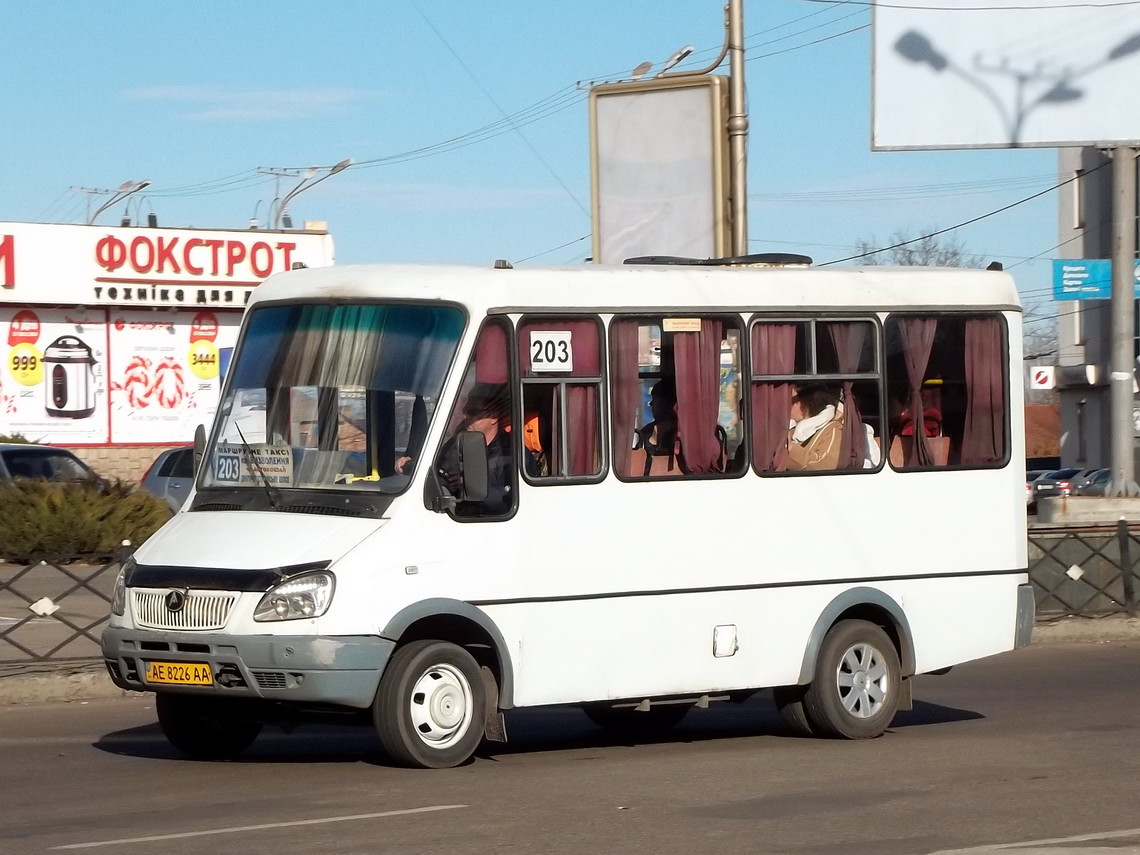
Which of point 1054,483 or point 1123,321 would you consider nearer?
point 1123,321

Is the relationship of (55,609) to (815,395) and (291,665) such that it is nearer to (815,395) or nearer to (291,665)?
(291,665)

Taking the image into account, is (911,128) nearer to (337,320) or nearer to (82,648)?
(82,648)

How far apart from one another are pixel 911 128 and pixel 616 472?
13982 millimetres

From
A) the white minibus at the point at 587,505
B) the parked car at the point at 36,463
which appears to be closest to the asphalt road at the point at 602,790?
the white minibus at the point at 587,505

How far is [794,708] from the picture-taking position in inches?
436

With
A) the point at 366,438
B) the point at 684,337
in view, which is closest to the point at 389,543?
the point at 366,438

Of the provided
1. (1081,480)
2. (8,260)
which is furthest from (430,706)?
(1081,480)

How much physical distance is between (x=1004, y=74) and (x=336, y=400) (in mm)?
15213

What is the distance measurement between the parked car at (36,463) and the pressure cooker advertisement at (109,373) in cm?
1432

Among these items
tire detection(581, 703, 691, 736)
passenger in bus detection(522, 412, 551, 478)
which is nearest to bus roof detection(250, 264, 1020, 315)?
passenger in bus detection(522, 412, 551, 478)

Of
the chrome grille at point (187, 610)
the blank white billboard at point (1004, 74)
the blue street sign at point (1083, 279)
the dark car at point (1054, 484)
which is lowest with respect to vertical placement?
the dark car at point (1054, 484)

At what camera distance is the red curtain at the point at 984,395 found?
1164 cm

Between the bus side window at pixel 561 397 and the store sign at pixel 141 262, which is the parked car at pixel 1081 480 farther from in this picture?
the bus side window at pixel 561 397

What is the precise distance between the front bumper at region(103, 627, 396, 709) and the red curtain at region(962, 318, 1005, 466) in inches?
165
